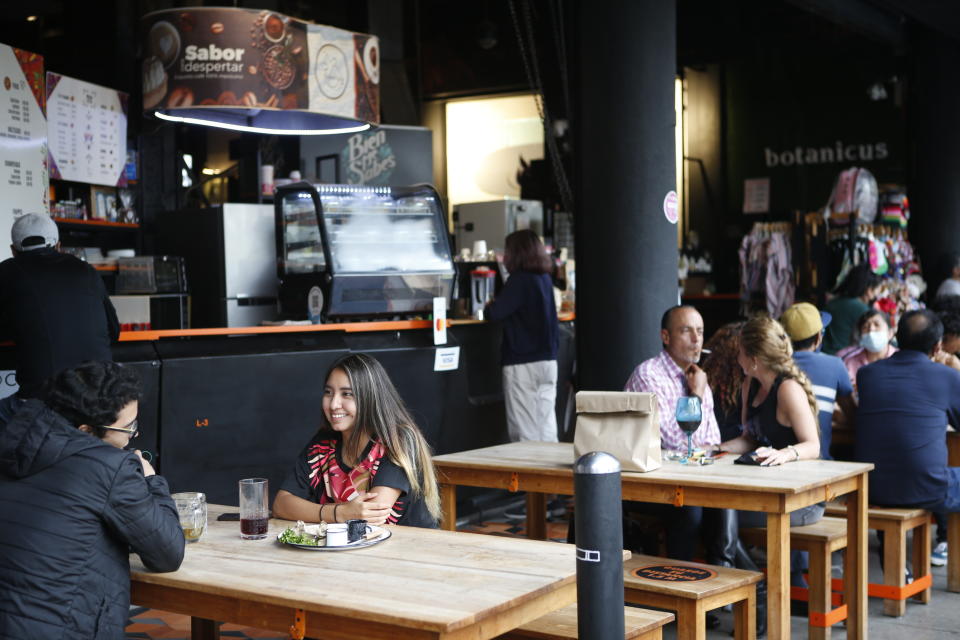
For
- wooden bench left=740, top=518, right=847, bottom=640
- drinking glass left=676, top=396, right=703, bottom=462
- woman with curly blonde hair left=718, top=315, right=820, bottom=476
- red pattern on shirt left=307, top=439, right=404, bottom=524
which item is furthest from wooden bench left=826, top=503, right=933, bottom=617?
red pattern on shirt left=307, top=439, right=404, bottom=524

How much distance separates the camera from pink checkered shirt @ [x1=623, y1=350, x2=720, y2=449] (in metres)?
4.54

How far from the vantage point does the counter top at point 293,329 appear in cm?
536

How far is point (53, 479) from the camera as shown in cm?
251

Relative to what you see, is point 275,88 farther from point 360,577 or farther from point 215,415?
point 360,577

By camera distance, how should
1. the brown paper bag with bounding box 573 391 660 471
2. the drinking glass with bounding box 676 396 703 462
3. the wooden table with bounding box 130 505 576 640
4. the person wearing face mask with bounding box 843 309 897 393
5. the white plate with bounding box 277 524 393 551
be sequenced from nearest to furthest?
the wooden table with bounding box 130 505 576 640
the white plate with bounding box 277 524 393 551
the brown paper bag with bounding box 573 391 660 471
the drinking glass with bounding box 676 396 703 462
the person wearing face mask with bounding box 843 309 897 393

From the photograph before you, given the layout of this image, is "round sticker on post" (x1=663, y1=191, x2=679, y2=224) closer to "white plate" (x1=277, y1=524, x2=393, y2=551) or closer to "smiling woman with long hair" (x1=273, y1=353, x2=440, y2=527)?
"smiling woman with long hair" (x1=273, y1=353, x2=440, y2=527)

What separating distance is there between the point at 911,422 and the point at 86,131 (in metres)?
5.87

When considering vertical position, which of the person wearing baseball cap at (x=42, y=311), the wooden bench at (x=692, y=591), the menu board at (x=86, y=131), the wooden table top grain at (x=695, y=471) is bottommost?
the wooden bench at (x=692, y=591)

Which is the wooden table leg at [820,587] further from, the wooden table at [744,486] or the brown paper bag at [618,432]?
the brown paper bag at [618,432]

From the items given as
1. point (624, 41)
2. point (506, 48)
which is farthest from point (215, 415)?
point (506, 48)

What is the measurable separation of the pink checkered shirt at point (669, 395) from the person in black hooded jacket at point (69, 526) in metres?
2.40

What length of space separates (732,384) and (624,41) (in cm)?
186

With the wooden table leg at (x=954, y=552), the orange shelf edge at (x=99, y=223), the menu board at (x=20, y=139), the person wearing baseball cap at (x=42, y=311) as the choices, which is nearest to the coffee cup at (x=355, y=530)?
the person wearing baseball cap at (x=42, y=311)

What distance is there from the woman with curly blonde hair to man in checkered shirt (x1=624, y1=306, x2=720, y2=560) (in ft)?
0.57
